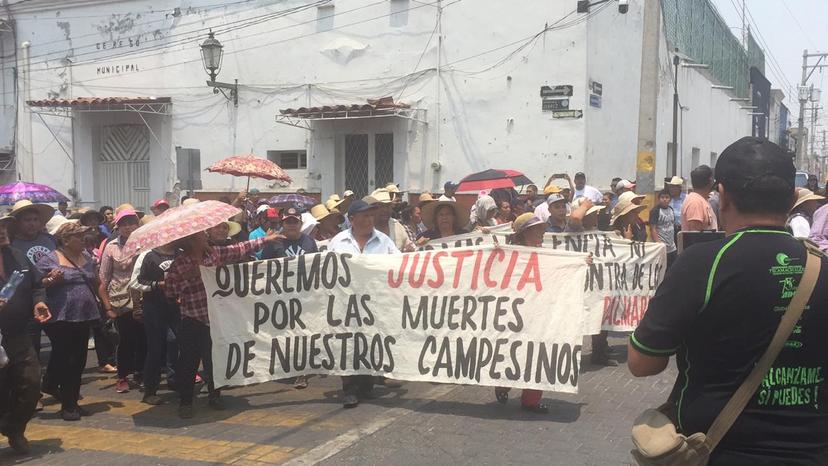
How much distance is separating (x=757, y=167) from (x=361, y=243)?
16.4ft

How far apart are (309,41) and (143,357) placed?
1226 centimetres

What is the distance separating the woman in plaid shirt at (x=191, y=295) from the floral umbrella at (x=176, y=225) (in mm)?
388

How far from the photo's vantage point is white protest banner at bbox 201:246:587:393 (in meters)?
6.44

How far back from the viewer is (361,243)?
7211 mm

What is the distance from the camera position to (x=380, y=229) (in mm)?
8117

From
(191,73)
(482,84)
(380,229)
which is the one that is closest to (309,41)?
(191,73)

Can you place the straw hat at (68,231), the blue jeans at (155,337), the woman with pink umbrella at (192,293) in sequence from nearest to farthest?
1. the woman with pink umbrella at (192,293)
2. the straw hat at (68,231)
3. the blue jeans at (155,337)

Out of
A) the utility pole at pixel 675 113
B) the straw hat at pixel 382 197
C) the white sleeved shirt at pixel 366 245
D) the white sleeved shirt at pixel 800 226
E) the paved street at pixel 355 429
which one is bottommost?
the paved street at pixel 355 429

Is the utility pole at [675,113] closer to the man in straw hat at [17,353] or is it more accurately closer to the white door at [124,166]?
the white door at [124,166]

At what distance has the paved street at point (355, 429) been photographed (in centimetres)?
564

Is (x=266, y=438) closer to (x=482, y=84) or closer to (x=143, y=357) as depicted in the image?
(x=143, y=357)

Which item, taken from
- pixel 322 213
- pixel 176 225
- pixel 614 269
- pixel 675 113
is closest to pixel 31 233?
pixel 176 225

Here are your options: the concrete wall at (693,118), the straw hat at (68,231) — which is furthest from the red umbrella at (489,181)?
the concrete wall at (693,118)

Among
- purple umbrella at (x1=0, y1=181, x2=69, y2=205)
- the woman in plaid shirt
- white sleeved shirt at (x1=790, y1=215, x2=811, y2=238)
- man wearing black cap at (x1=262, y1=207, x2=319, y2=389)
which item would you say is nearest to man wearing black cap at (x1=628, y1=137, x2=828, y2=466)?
the woman in plaid shirt
